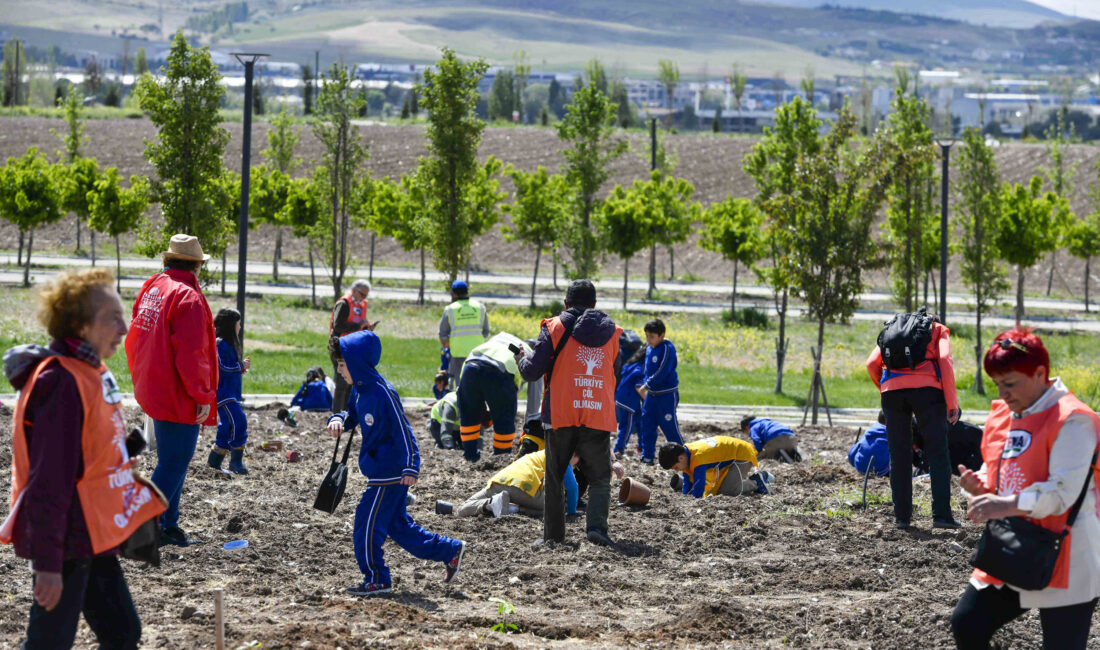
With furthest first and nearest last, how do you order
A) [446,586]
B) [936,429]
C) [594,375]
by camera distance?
[936,429]
[594,375]
[446,586]

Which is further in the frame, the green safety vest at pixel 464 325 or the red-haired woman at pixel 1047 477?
the green safety vest at pixel 464 325

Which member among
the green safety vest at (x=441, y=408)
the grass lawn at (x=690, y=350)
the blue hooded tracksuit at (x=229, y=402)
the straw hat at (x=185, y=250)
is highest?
the straw hat at (x=185, y=250)

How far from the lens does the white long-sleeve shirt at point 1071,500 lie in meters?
4.45

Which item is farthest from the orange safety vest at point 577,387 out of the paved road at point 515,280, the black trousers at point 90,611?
the paved road at point 515,280

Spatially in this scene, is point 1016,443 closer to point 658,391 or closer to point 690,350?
point 658,391

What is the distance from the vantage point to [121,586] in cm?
457

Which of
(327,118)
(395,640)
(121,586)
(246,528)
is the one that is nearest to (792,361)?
(327,118)

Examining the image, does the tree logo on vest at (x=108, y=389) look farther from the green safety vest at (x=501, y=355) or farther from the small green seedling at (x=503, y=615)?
the green safety vest at (x=501, y=355)

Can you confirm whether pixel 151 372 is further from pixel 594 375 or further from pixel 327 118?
pixel 327 118

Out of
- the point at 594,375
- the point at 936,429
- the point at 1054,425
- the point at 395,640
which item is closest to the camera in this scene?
the point at 1054,425

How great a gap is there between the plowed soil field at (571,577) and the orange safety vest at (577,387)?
96 centimetres

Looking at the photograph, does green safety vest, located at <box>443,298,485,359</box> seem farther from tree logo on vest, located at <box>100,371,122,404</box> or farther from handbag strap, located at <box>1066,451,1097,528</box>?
handbag strap, located at <box>1066,451,1097,528</box>

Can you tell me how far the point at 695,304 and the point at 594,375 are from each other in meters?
32.6

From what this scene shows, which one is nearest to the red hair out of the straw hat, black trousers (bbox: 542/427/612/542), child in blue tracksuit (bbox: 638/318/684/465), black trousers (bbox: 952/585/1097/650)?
black trousers (bbox: 952/585/1097/650)
